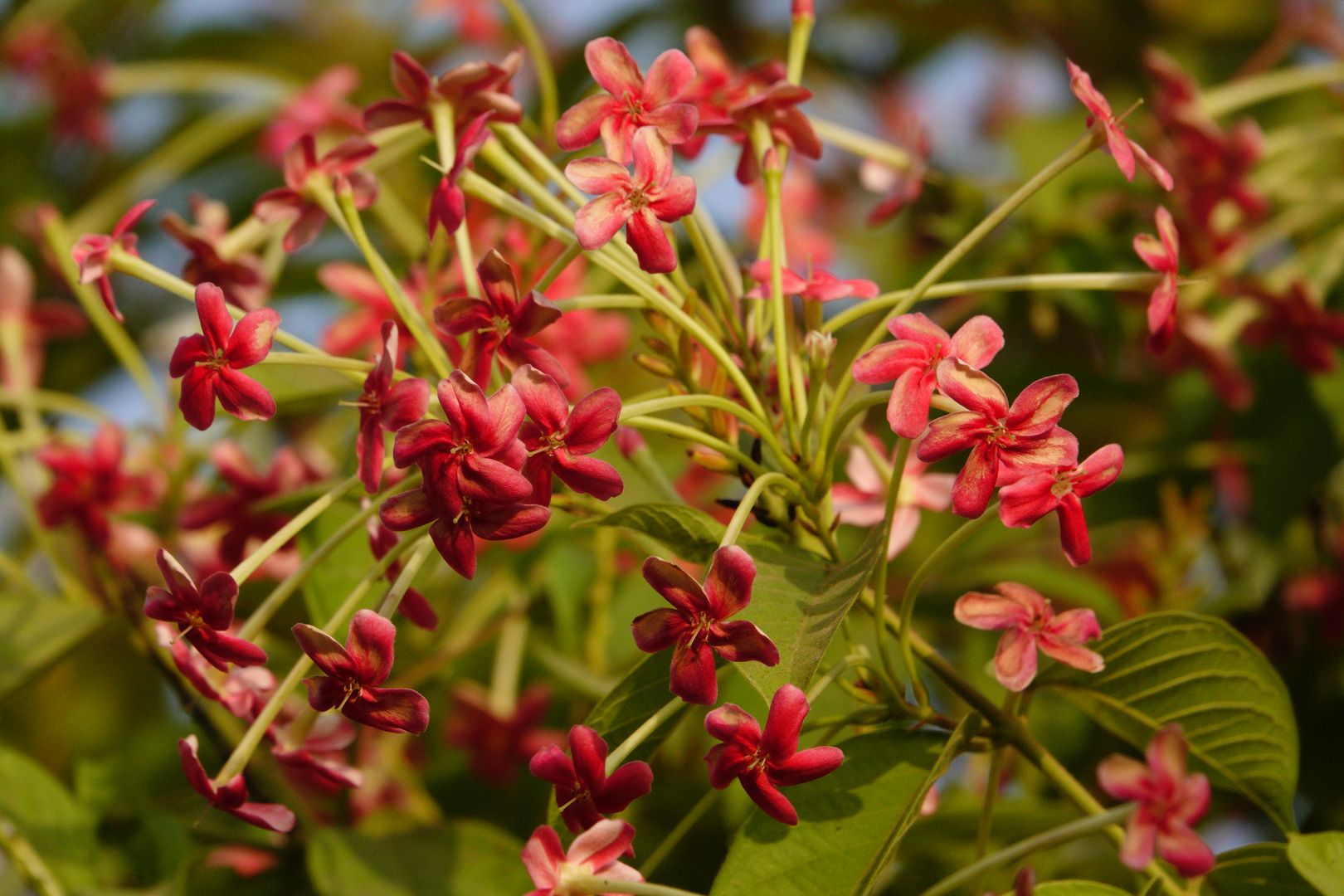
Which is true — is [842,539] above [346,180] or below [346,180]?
below

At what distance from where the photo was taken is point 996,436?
71 centimetres

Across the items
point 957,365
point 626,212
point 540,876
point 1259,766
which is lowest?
point 1259,766

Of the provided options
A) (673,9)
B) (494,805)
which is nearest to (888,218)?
(494,805)

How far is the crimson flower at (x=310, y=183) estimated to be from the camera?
2.97 feet

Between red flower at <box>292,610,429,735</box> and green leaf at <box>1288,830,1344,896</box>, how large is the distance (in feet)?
1.60

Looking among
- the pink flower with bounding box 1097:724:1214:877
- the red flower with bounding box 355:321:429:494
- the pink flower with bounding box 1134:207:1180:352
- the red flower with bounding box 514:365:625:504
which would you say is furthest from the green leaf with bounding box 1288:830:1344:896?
the red flower with bounding box 355:321:429:494

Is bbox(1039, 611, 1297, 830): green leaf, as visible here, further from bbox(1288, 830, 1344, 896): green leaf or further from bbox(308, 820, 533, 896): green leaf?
bbox(308, 820, 533, 896): green leaf

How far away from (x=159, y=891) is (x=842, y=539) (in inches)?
30.7

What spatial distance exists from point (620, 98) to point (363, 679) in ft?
1.27

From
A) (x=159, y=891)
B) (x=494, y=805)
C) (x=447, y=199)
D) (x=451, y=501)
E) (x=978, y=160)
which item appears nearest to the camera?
(x=451, y=501)

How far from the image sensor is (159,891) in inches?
44.5

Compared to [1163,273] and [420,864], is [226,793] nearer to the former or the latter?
[420,864]

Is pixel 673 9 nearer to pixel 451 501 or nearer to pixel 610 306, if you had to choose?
pixel 610 306

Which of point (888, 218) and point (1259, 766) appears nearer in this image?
point (1259, 766)
